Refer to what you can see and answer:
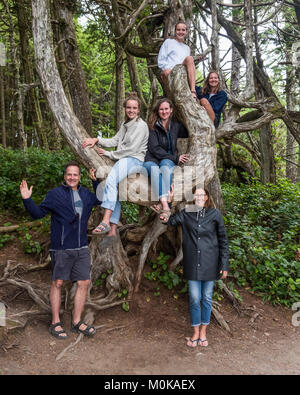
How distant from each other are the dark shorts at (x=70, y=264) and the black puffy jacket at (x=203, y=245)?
1221mm

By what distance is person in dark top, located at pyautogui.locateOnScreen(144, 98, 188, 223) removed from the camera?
169 inches

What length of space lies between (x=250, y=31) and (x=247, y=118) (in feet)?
6.10

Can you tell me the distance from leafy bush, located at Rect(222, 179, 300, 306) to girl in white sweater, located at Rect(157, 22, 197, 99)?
276 cm

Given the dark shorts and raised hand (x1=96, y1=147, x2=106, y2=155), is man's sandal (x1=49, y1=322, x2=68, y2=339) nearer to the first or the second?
the dark shorts

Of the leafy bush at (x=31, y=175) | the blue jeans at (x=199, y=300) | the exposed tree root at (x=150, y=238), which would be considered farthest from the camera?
the leafy bush at (x=31, y=175)

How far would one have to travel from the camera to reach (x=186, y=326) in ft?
15.1

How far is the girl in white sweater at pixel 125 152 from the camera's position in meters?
4.22

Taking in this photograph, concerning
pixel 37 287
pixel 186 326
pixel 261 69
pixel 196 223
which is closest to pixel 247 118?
pixel 261 69

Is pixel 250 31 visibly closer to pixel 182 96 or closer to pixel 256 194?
pixel 182 96

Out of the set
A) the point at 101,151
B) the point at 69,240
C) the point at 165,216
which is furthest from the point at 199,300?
the point at 101,151

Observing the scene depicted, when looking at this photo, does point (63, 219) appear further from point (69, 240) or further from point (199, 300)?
point (199, 300)

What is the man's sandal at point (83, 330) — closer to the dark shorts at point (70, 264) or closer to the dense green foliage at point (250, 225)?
the dark shorts at point (70, 264)

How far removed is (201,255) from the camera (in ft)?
13.4

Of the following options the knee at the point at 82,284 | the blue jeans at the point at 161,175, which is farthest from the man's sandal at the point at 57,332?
the blue jeans at the point at 161,175
